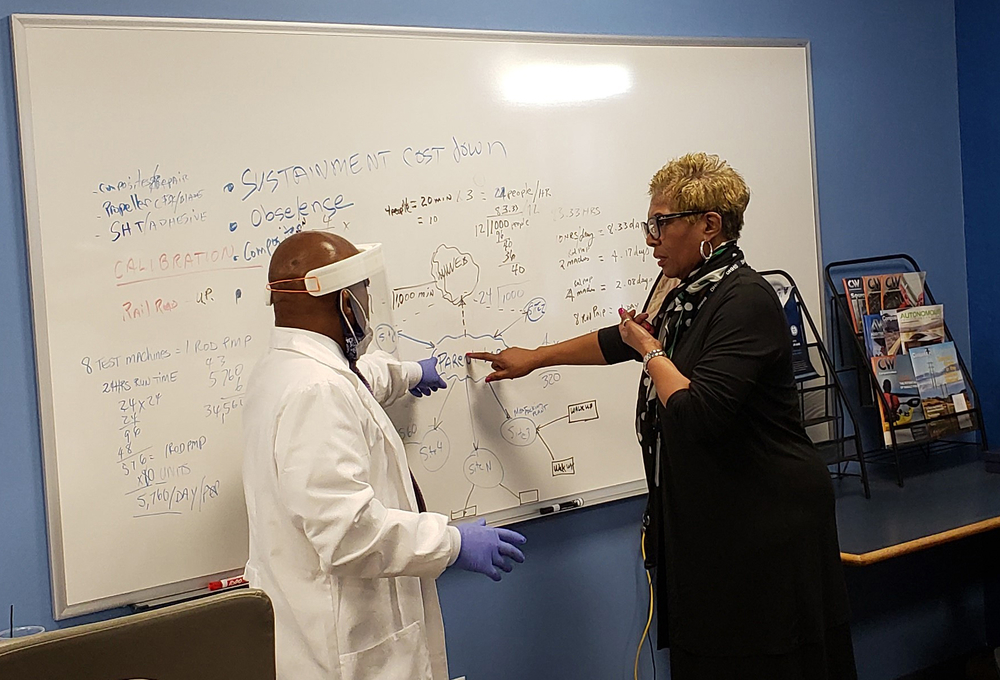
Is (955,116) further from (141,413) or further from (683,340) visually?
(141,413)

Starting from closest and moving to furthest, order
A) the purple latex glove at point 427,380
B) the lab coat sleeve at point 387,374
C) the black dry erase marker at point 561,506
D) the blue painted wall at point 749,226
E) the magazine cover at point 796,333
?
the blue painted wall at point 749,226 → the lab coat sleeve at point 387,374 → the purple latex glove at point 427,380 → the black dry erase marker at point 561,506 → the magazine cover at point 796,333

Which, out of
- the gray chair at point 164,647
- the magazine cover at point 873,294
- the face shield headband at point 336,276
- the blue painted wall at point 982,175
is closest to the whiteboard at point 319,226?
the face shield headband at point 336,276

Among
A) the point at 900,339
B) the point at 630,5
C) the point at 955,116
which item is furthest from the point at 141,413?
the point at 955,116

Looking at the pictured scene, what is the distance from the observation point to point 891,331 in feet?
10.5

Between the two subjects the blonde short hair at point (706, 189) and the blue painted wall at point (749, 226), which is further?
the blonde short hair at point (706, 189)

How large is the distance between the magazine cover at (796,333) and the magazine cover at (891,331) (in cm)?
32

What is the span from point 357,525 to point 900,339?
85.0 inches

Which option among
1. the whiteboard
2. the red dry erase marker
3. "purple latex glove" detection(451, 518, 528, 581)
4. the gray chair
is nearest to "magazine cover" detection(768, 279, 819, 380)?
the whiteboard

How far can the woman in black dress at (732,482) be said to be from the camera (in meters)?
2.05

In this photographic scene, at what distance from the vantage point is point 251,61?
2.16 meters

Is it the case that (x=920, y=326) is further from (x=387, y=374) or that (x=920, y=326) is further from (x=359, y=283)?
(x=359, y=283)

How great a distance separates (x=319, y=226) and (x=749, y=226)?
132 cm

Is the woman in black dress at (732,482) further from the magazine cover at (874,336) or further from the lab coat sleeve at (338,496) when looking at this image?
the magazine cover at (874,336)

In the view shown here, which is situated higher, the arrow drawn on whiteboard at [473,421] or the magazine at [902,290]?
the magazine at [902,290]
